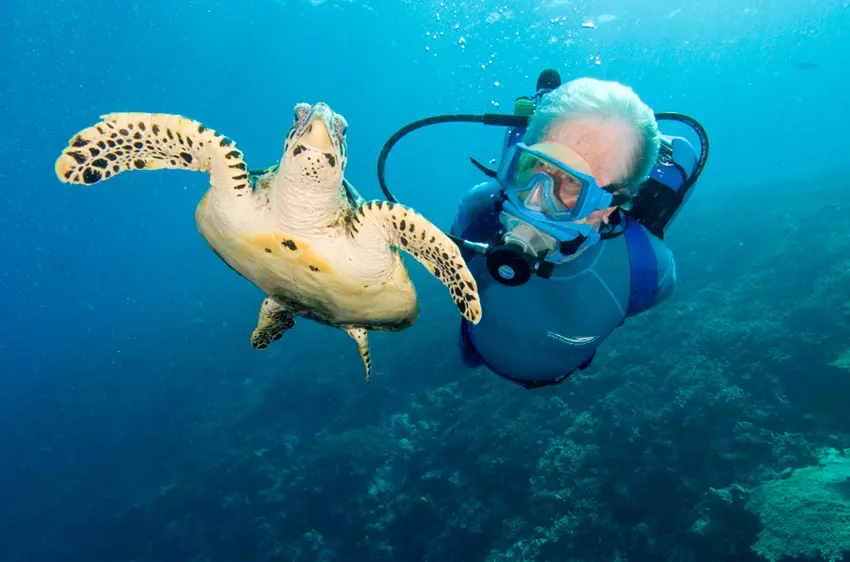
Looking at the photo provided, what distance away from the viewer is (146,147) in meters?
3.05

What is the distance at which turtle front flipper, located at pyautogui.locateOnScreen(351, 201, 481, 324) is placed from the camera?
9.12 feet

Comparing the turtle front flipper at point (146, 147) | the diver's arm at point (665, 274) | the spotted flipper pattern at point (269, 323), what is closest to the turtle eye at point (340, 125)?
the turtle front flipper at point (146, 147)

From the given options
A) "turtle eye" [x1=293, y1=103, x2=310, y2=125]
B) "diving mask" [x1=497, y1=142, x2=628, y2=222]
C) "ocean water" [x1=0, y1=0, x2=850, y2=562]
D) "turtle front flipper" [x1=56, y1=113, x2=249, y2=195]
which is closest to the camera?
"diving mask" [x1=497, y1=142, x2=628, y2=222]

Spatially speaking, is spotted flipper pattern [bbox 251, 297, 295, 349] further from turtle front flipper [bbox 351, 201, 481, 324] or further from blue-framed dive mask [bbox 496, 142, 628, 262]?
blue-framed dive mask [bbox 496, 142, 628, 262]

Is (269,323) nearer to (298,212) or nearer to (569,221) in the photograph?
(298,212)

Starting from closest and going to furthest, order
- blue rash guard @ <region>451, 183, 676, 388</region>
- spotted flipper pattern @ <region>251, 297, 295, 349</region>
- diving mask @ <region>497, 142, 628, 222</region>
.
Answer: diving mask @ <region>497, 142, 628, 222</region>
blue rash guard @ <region>451, 183, 676, 388</region>
spotted flipper pattern @ <region>251, 297, 295, 349</region>

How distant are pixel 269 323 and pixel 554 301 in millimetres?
3309

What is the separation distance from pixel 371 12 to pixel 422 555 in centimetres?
4219

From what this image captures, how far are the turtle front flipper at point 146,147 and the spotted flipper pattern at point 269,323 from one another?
2.02m

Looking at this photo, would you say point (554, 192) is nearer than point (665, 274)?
Yes

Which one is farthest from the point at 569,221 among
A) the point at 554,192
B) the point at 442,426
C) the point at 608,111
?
the point at 442,426

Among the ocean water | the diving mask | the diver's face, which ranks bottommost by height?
the ocean water

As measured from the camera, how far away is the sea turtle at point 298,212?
109 inches

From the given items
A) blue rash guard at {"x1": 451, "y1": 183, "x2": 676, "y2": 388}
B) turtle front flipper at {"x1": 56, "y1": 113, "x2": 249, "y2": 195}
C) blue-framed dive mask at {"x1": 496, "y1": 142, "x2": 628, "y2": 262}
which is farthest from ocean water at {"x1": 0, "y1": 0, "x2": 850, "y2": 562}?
turtle front flipper at {"x1": 56, "y1": 113, "x2": 249, "y2": 195}
